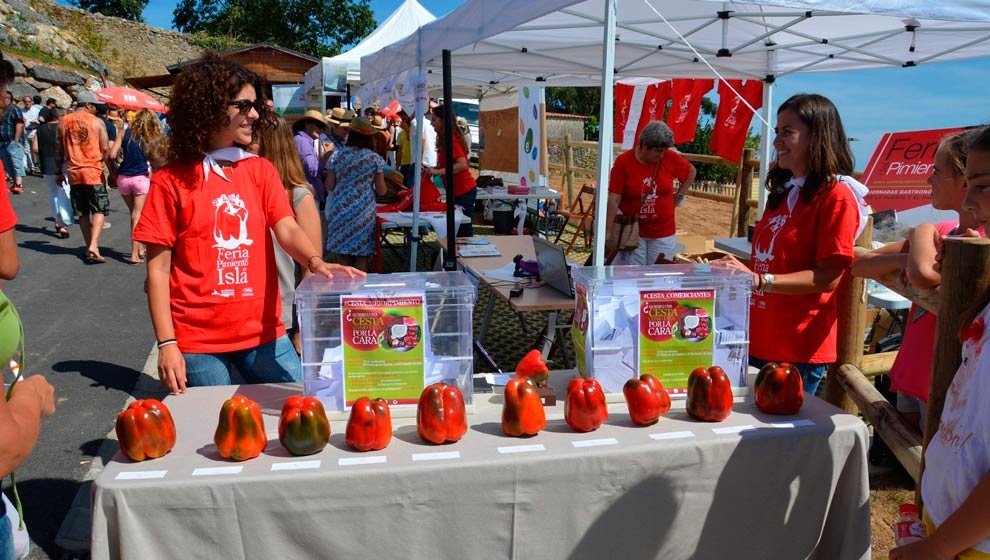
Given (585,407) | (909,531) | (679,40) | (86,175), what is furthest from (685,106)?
(909,531)

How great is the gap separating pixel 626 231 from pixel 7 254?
4.27 m

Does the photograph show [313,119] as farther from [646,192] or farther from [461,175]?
[646,192]

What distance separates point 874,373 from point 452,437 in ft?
6.53

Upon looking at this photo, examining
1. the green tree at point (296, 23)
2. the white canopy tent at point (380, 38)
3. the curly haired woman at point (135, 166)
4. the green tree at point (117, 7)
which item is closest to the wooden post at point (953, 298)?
the curly haired woman at point (135, 166)

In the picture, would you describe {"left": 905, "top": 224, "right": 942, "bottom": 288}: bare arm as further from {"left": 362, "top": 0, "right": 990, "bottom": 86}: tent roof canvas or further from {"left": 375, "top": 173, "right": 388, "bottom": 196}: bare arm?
{"left": 375, "top": 173, "right": 388, "bottom": 196}: bare arm

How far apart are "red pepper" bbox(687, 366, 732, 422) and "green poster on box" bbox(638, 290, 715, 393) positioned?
111mm

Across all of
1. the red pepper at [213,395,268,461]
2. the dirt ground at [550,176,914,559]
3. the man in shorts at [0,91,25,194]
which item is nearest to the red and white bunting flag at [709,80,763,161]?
the dirt ground at [550,176,914,559]

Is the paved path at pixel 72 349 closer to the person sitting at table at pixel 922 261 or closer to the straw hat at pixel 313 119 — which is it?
the straw hat at pixel 313 119

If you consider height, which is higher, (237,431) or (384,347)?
(384,347)

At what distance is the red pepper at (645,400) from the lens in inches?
67.2

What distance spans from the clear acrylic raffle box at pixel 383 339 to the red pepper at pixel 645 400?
0.44m

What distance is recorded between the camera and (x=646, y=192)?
5.35m

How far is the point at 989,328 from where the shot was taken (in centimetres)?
117

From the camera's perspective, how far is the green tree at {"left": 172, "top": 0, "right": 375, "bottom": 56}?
1688 inches
